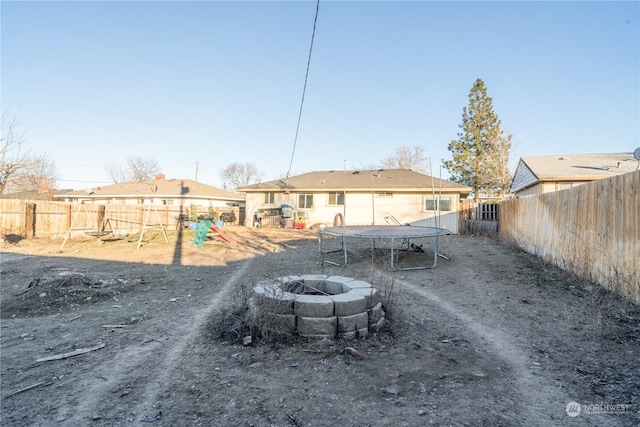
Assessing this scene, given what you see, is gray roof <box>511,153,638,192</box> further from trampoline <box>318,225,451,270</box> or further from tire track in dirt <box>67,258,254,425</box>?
tire track in dirt <box>67,258,254,425</box>

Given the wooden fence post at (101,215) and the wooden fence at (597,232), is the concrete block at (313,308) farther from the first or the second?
the wooden fence post at (101,215)

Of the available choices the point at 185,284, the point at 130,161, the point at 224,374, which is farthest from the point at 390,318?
the point at 130,161

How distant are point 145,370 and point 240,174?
52637mm

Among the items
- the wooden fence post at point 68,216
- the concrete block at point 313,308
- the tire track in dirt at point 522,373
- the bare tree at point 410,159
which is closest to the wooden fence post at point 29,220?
the wooden fence post at point 68,216

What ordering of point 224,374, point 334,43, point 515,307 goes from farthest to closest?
point 334,43, point 515,307, point 224,374

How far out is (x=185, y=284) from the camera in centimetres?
661

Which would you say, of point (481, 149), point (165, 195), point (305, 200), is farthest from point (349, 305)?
point (481, 149)

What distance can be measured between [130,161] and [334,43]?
45167 mm

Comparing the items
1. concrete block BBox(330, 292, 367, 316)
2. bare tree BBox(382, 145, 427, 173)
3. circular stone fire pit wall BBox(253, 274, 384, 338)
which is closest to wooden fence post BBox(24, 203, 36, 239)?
circular stone fire pit wall BBox(253, 274, 384, 338)

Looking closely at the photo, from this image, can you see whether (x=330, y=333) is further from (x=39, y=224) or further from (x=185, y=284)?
(x=39, y=224)

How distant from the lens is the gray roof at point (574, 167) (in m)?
13.8

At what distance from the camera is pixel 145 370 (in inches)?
115

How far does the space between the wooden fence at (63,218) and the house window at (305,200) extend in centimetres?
808

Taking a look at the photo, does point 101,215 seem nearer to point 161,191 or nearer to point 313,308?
point 161,191
